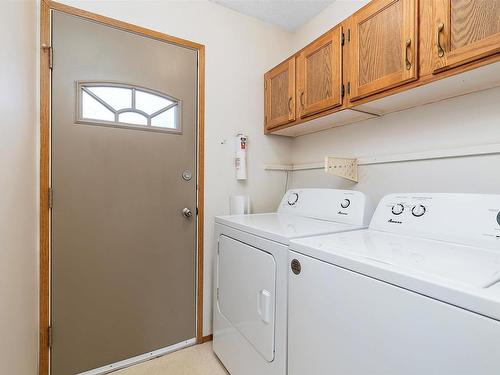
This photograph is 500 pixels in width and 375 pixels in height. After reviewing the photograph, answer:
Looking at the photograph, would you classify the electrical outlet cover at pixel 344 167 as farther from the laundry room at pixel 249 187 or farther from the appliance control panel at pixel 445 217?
the appliance control panel at pixel 445 217

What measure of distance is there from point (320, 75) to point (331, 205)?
85cm

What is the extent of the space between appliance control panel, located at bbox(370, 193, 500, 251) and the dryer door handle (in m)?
0.65

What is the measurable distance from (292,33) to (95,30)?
1.65 meters

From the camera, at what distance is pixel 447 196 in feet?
3.64

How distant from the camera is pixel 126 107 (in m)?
1.65

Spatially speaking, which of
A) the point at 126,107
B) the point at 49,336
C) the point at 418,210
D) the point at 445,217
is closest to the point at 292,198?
the point at 418,210

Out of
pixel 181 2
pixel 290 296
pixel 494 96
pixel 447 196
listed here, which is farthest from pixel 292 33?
pixel 290 296

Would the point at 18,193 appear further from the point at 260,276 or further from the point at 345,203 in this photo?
the point at 345,203

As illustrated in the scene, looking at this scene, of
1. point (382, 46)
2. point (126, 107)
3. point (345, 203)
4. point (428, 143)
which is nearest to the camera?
point (382, 46)

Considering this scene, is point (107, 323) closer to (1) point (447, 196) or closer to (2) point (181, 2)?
(1) point (447, 196)

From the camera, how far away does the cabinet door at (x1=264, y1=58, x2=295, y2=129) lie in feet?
6.13

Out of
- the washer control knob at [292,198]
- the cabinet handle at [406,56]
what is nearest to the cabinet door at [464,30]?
the cabinet handle at [406,56]

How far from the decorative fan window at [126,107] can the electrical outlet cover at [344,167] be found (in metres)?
1.10

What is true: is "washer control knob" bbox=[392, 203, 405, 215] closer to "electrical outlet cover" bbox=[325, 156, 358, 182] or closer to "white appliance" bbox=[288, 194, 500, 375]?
"white appliance" bbox=[288, 194, 500, 375]
